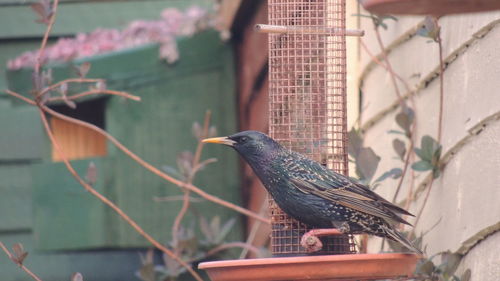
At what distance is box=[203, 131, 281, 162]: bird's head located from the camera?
3.20m

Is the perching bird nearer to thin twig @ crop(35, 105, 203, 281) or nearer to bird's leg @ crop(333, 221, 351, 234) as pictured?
bird's leg @ crop(333, 221, 351, 234)

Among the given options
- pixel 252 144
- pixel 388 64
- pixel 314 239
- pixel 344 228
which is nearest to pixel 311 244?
pixel 314 239

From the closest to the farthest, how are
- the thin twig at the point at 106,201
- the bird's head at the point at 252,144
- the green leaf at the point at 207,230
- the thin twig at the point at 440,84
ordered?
the bird's head at the point at 252,144 < the thin twig at the point at 440,84 < the thin twig at the point at 106,201 < the green leaf at the point at 207,230

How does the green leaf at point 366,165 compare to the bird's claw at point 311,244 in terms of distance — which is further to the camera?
the green leaf at point 366,165

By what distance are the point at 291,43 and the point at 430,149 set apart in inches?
21.8

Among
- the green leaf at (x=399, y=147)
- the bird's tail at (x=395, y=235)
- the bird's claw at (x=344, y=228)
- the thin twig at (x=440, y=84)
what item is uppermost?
the thin twig at (x=440, y=84)

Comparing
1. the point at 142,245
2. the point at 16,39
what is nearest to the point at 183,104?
the point at 142,245

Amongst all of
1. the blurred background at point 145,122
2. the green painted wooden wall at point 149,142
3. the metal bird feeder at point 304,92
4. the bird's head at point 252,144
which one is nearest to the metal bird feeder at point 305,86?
the metal bird feeder at point 304,92

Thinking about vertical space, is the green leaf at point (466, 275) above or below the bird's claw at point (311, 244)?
below

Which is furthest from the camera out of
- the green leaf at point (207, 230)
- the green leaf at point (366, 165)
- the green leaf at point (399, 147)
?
the green leaf at point (207, 230)

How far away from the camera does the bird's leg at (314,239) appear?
9.55 ft

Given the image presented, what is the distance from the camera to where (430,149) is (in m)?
3.40

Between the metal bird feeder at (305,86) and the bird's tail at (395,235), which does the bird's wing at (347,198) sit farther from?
the metal bird feeder at (305,86)

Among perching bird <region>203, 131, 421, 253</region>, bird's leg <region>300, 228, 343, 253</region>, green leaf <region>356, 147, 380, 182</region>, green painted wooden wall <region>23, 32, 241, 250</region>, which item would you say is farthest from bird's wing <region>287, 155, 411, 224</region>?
green painted wooden wall <region>23, 32, 241, 250</region>
